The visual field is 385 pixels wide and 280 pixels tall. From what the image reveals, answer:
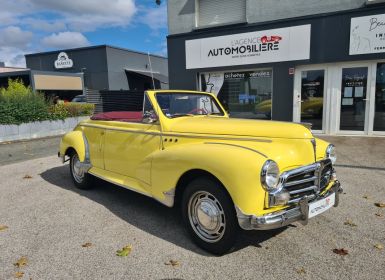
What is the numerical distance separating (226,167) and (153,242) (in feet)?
4.41

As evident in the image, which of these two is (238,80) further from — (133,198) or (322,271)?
(322,271)

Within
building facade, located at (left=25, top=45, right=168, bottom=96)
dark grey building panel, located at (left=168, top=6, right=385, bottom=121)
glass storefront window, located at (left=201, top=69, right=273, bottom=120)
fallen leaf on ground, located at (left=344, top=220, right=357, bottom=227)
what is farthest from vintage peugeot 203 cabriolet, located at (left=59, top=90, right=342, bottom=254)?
building facade, located at (left=25, top=45, right=168, bottom=96)

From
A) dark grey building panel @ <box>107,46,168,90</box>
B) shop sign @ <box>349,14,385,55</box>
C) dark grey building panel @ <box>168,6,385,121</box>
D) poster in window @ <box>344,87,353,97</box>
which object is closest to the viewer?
shop sign @ <box>349,14,385,55</box>

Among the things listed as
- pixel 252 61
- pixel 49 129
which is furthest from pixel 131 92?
pixel 252 61

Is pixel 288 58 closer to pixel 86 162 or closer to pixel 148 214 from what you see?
pixel 86 162

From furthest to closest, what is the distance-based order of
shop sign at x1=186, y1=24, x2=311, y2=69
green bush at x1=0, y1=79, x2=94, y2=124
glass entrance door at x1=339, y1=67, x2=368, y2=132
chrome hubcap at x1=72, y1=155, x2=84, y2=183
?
green bush at x1=0, y1=79, x2=94, y2=124 → shop sign at x1=186, y1=24, x2=311, y2=69 → glass entrance door at x1=339, y1=67, x2=368, y2=132 → chrome hubcap at x1=72, y1=155, x2=84, y2=183

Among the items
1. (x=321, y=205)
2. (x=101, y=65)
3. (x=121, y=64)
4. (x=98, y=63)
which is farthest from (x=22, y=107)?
(x=121, y=64)

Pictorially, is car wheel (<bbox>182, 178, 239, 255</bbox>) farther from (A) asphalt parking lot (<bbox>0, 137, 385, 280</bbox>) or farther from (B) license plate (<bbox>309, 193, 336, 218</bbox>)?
(B) license plate (<bbox>309, 193, 336, 218</bbox>)

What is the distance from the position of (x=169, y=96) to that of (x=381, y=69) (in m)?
7.98

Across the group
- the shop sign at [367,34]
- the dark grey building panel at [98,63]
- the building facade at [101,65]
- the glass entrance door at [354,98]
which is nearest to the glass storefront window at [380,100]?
the glass entrance door at [354,98]

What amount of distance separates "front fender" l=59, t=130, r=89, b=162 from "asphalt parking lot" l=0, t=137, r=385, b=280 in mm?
669

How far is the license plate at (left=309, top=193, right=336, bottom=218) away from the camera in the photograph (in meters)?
3.17

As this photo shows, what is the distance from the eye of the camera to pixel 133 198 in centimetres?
522

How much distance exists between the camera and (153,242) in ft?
12.0
